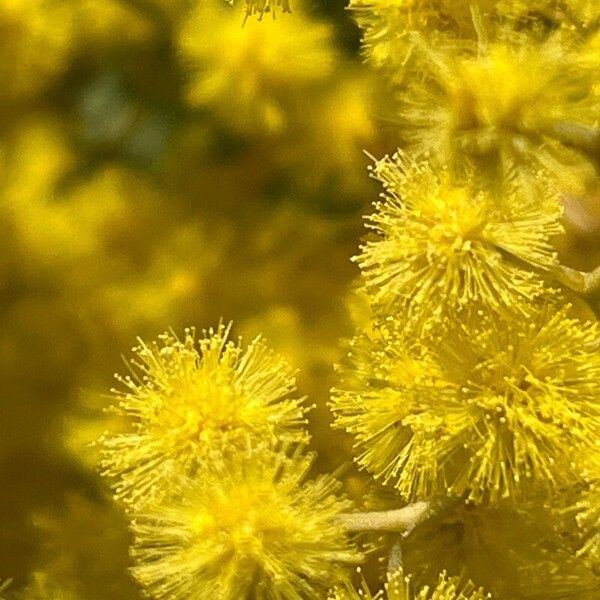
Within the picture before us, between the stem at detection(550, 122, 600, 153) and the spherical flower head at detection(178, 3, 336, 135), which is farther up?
the spherical flower head at detection(178, 3, 336, 135)

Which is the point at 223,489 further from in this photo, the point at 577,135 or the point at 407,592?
the point at 577,135

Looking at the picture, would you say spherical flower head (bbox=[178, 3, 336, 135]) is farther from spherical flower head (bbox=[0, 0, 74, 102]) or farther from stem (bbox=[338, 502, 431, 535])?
stem (bbox=[338, 502, 431, 535])

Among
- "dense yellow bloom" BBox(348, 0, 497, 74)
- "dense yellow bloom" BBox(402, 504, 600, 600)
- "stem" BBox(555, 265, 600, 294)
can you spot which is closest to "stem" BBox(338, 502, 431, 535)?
"dense yellow bloom" BBox(402, 504, 600, 600)

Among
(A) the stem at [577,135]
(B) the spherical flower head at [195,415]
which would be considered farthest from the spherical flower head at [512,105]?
(B) the spherical flower head at [195,415]

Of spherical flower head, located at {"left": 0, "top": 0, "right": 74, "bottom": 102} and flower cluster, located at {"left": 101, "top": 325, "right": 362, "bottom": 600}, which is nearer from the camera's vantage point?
flower cluster, located at {"left": 101, "top": 325, "right": 362, "bottom": 600}

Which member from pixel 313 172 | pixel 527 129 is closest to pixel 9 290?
pixel 313 172

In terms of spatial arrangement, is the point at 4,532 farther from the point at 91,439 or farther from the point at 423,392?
the point at 423,392
